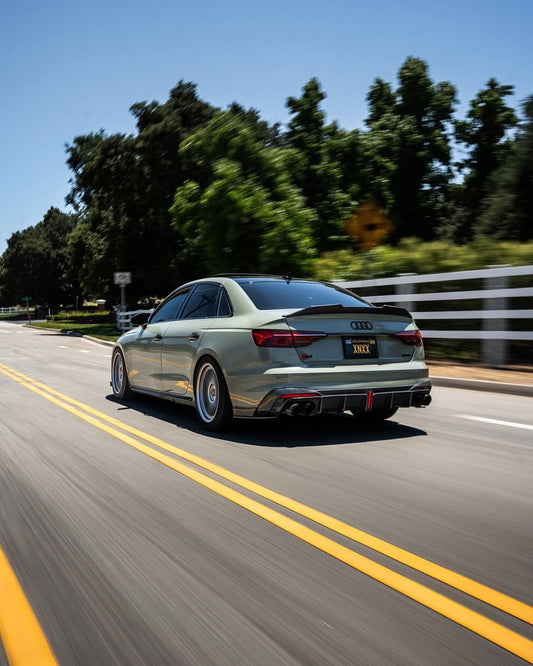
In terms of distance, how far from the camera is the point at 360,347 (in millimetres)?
6184

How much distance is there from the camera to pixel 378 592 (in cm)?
293

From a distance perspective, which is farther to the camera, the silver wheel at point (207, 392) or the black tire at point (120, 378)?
the black tire at point (120, 378)

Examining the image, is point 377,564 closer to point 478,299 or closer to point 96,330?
point 478,299

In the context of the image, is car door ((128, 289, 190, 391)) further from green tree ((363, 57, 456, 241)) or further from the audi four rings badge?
green tree ((363, 57, 456, 241))

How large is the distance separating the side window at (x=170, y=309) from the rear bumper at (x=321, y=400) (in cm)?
240

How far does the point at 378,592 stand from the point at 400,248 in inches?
503

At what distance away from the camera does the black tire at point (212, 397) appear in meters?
6.42

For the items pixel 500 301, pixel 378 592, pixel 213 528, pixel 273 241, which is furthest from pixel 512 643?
pixel 273 241

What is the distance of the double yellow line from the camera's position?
2.59 meters

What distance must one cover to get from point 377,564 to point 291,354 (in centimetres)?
286

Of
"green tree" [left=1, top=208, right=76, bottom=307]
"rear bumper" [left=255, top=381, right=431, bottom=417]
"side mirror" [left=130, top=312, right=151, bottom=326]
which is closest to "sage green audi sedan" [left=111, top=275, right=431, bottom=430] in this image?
"rear bumper" [left=255, top=381, right=431, bottom=417]

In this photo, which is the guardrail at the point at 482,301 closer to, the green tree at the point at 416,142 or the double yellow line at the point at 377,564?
the double yellow line at the point at 377,564

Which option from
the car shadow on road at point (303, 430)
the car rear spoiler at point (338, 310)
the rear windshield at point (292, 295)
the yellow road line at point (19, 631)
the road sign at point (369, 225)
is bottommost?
the car shadow on road at point (303, 430)

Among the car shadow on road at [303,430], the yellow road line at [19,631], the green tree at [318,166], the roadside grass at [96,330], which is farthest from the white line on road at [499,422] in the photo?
the roadside grass at [96,330]
